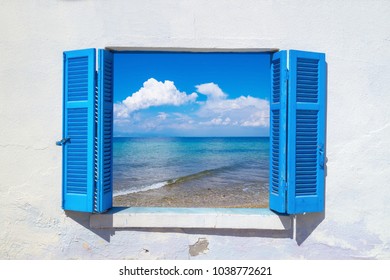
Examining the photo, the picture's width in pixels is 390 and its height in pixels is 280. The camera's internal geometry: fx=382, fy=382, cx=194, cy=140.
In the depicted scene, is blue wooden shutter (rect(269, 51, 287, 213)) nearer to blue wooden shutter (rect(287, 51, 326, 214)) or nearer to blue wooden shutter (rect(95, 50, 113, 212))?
blue wooden shutter (rect(287, 51, 326, 214))

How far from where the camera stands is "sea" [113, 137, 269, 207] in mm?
12727

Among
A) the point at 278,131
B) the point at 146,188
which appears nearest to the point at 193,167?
the point at 146,188

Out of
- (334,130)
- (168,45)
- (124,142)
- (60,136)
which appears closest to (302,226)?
(334,130)

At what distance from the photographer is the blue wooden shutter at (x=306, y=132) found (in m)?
3.07

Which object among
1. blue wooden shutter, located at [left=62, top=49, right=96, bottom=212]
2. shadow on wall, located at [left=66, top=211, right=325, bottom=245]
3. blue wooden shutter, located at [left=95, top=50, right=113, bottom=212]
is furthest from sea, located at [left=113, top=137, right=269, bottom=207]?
blue wooden shutter, located at [left=62, top=49, right=96, bottom=212]

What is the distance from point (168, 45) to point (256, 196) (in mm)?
7623

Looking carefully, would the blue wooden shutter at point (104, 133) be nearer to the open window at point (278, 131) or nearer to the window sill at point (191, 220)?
the open window at point (278, 131)

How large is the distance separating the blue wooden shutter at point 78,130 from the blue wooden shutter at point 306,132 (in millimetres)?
1595

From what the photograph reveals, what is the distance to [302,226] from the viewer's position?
3.27 metres

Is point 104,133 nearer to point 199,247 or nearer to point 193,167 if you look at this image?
point 199,247

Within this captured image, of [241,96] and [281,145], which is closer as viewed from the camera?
[281,145]

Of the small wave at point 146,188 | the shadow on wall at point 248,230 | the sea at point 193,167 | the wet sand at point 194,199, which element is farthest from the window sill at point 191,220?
the small wave at point 146,188

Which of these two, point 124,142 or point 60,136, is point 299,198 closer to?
point 60,136

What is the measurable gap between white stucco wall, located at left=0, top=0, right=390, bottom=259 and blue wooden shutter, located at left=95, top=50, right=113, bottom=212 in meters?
0.26
